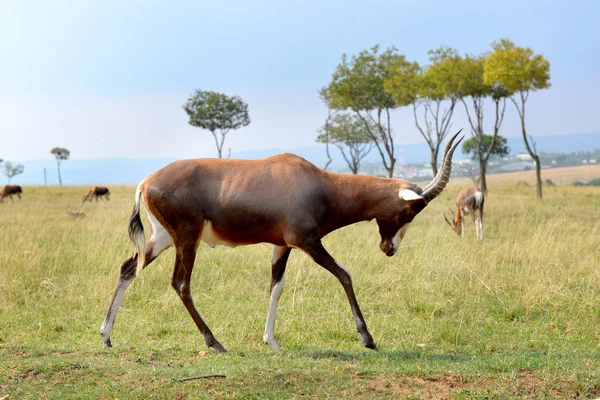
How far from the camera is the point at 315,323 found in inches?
330

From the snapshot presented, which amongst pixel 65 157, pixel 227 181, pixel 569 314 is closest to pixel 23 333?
pixel 227 181

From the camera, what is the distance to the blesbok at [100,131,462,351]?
6.85 meters

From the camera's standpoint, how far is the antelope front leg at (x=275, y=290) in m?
7.24

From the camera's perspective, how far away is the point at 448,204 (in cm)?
2975

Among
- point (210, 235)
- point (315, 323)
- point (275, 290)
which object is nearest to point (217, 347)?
point (275, 290)

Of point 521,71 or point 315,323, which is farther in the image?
point 521,71

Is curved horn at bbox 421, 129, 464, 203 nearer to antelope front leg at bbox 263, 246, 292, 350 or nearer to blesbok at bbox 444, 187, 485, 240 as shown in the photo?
antelope front leg at bbox 263, 246, 292, 350

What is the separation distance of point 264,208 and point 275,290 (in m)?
0.96

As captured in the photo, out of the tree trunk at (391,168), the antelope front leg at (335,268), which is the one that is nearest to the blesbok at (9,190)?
the tree trunk at (391,168)

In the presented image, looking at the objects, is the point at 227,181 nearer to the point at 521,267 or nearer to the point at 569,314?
the point at 569,314

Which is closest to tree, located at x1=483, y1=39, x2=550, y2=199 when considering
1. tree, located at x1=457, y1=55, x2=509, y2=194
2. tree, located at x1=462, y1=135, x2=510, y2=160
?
tree, located at x1=457, y1=55, x2=509, y2=194

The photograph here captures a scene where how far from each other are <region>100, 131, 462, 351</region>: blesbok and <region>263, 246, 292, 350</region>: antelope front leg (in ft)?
0.03

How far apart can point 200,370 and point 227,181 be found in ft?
6.50

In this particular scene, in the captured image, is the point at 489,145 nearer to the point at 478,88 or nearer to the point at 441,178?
the point at 478,88
